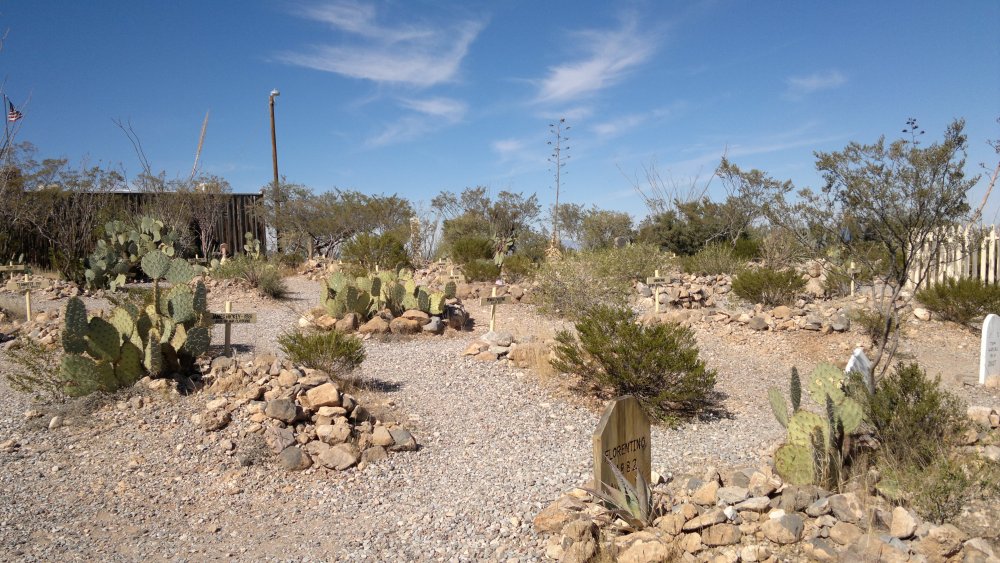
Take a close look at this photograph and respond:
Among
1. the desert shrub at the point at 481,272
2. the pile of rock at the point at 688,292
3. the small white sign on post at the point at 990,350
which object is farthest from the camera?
the desert shrub at the point at 481,272

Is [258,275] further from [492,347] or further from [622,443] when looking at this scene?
[622,443]

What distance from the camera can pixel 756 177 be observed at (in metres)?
21.8

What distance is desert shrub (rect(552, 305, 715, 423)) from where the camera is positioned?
6133 mm

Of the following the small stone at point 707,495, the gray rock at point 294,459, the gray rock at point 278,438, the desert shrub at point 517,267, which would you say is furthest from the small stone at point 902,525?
the desert shrub at point 517,267

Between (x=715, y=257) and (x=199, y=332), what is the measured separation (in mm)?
13236

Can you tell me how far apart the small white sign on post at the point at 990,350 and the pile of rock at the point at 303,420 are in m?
6.07

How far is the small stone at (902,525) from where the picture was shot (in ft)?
10.7

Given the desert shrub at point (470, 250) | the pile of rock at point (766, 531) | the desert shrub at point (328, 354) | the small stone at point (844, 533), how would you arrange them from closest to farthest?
the pile of rock at point (766, 531) → the small stone at point (844, 533) → the desert shrub at point (328, 354) → the desert shrub at point (470, 250)

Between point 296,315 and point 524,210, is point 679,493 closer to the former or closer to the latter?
point 296,315

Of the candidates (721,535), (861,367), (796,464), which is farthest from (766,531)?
(861,367)

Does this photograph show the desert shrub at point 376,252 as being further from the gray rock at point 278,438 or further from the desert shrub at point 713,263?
the gray rock at point 278,438

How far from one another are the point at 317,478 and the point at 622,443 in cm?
226

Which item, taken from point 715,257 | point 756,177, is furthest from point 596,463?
point 756,177

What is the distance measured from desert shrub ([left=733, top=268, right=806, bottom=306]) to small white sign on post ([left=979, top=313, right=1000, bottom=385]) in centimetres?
466
